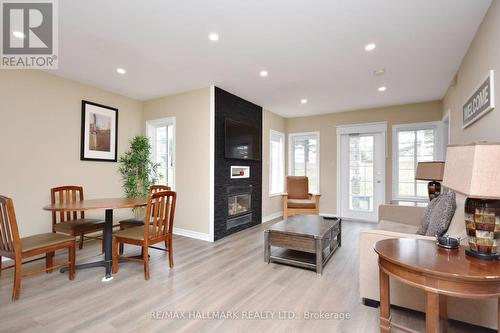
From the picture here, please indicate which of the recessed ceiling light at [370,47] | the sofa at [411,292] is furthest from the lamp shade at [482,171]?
the recessed ceiling light at [370,47]

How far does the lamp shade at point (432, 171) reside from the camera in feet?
9.71

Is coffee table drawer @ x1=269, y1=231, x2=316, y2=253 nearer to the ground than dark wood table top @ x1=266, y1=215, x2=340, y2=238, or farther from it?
nearer to the ground

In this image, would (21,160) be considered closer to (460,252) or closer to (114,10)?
(114,10)

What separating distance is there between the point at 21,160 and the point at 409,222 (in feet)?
16.7

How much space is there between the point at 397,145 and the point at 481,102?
3010 mm

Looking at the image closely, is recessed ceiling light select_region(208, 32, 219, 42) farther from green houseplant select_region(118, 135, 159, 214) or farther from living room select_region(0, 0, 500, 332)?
green houseplant select_region(118, 135, 159, 214)

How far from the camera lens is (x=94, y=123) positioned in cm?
395

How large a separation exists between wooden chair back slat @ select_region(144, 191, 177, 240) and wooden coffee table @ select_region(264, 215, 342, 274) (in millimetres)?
1181

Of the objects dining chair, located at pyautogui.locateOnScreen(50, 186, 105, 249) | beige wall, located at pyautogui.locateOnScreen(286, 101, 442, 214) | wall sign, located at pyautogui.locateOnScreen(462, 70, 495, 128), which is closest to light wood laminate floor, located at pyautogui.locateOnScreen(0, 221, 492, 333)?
dining chair, located at pyautogui.locateOnScreen(50, 186, 105, 249)

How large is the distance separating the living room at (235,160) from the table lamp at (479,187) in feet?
0.03

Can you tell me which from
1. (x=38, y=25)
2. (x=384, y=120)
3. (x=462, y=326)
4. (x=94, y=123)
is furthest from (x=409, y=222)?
(x=94, y=123)

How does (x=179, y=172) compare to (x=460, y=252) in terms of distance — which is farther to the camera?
(x=179, y=172)

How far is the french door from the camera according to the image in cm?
523

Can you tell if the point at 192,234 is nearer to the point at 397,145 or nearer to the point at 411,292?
the point at 411,292
